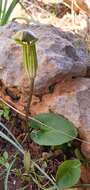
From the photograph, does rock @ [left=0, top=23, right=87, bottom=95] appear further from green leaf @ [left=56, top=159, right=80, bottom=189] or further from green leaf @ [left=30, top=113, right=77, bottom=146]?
green leaf @ [left=56, top=159, right=80, bottom=189]

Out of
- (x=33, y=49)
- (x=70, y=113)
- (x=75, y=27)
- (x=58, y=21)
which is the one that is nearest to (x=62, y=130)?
(x=70, y=113)

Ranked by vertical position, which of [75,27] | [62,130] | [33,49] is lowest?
[62,130]

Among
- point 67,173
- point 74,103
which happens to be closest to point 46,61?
point 74,103

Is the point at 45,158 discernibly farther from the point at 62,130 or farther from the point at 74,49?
the point at 74,49

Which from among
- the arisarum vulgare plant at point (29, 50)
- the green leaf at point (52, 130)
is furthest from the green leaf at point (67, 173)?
the arisarum vulgare plant at point (29, 50)

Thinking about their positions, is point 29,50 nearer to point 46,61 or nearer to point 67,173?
point 46,61

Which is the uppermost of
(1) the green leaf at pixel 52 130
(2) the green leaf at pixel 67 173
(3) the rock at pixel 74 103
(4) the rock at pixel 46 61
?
(4) the rock at pixel 46 61

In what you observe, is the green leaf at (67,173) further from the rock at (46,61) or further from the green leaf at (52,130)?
the rock at (46,61)
